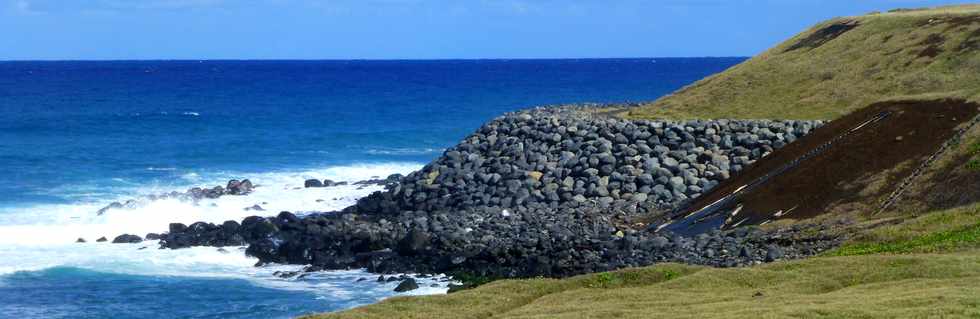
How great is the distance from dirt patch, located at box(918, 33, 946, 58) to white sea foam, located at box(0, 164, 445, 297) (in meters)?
20.5

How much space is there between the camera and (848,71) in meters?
44.0

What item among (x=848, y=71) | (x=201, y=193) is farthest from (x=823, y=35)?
(x=201, y=193)

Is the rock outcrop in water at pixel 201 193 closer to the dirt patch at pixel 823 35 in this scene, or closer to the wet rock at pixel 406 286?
the wet rock at pixel 406 286

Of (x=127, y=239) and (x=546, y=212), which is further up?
(x=127, y=239)

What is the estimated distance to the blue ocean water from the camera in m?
28.4

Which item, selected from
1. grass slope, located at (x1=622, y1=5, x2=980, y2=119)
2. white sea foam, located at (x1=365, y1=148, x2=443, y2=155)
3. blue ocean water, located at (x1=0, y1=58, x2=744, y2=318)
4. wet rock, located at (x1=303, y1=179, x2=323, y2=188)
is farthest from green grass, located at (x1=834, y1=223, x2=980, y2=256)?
white sea foam, located at (x1=365, y1=148, x2=443, y2=155)

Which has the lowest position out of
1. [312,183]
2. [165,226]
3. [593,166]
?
[593,166]

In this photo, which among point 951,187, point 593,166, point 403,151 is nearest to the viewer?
point 951,187

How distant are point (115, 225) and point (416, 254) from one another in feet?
45.1

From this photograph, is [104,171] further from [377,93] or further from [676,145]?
[377,93]

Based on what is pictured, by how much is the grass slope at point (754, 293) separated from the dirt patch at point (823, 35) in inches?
1120

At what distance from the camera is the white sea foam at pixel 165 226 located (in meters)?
31.5

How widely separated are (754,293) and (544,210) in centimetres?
1680

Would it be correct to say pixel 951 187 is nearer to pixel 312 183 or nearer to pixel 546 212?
pixel 546 212
